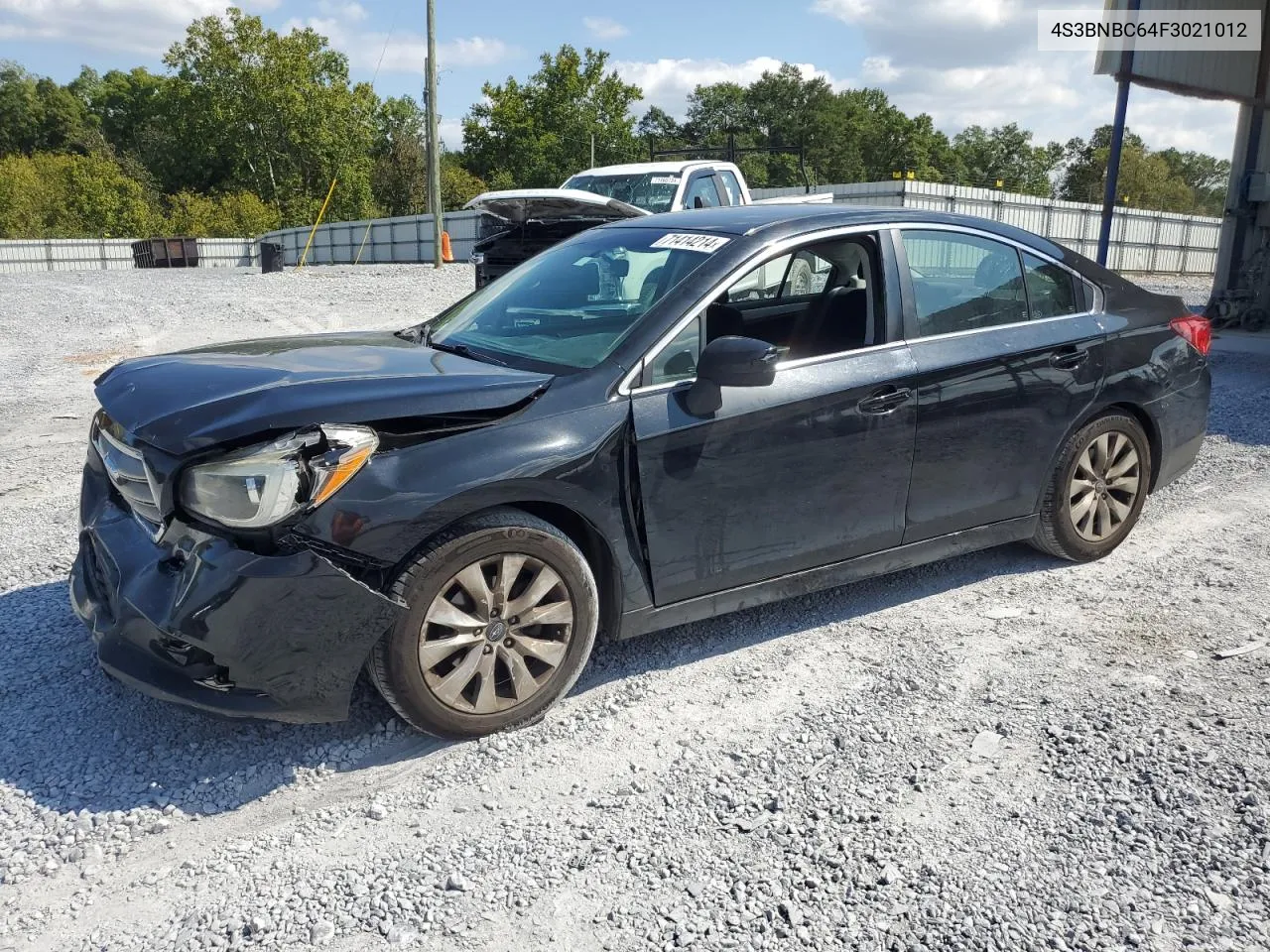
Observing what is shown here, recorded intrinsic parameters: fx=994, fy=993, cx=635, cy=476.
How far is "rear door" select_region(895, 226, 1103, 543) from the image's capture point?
4090mm

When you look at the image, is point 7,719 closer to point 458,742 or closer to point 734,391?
point 458,742

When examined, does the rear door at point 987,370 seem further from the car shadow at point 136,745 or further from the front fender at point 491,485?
the car shadow at point 136,745

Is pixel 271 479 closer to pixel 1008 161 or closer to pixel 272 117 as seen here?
pixel 272 117

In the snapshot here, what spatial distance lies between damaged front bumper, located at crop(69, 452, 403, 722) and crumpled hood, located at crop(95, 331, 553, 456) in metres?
0.33

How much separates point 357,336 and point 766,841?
2.76 metres

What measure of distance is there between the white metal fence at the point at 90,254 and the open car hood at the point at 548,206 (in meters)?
30.6

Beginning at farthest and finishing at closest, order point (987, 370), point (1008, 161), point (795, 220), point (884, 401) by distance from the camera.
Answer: point (1008, 161), point (987, 370), point (795, 220), point (884, 401)

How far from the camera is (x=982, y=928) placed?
8.02 feet

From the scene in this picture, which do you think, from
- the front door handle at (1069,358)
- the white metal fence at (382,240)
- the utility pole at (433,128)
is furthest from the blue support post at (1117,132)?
the white metal fence at (382,240)

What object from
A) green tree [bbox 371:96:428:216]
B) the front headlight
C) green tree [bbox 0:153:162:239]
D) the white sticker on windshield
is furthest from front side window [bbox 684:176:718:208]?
green tree [bbox 371:96:428:216]

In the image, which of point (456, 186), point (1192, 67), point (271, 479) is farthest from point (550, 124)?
point (271, 479)

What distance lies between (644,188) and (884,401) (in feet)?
30.7

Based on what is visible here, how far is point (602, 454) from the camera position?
10.9 ft

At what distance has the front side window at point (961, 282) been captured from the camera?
4.16 meters
